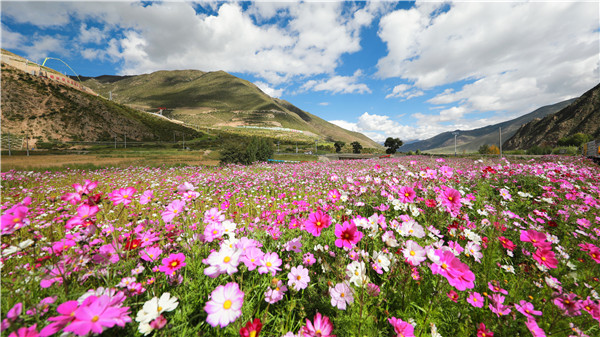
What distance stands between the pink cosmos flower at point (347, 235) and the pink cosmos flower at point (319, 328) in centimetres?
46

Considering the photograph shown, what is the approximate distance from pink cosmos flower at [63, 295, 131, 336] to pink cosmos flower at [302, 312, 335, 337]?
2.74 feet

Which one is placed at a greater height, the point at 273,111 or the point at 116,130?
the point at 273,111

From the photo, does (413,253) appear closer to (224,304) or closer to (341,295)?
(341,295)

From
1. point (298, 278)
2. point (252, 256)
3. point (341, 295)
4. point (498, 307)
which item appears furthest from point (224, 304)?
point (498, 307)

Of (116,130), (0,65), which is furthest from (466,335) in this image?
(0,65)

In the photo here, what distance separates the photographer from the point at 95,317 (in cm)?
86

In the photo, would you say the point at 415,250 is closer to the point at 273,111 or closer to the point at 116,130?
the point at 116,130

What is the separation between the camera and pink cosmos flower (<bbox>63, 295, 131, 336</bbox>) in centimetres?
76

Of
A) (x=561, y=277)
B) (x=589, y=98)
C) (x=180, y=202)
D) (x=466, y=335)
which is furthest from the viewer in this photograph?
(x=589, y=98)

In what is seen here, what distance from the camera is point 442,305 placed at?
175cm

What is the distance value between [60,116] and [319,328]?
300ft

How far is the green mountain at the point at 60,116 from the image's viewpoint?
5316cm

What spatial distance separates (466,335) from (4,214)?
9.70 ft

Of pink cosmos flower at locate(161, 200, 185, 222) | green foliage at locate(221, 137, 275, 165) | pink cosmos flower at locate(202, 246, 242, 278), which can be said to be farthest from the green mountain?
pink cosmos flower at locate(202, 246, 242, 278)
